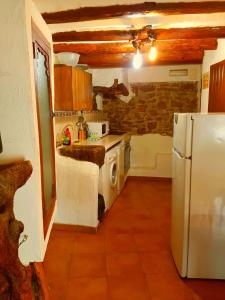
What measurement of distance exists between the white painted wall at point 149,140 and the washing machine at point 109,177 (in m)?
1.27

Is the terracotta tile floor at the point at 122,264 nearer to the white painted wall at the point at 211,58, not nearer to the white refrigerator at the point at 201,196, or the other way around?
the white refrigerator at the point at 201,196

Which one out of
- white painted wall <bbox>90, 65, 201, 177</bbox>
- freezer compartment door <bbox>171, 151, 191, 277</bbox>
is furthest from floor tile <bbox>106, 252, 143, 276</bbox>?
white painted wall <bbox>90, 65, 201, 177</bbox>

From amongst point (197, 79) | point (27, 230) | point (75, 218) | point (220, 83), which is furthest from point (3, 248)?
point (197, 79)

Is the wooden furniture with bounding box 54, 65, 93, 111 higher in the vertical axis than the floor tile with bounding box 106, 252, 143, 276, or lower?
higher

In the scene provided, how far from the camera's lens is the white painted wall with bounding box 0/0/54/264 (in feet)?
Answer: 2.91

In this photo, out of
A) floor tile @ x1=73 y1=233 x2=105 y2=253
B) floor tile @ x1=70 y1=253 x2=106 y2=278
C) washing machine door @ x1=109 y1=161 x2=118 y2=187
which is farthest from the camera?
washing machine door @ x1=109 y1=161 x2=118 y2=187

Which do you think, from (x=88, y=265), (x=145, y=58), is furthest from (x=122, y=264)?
(x=145, y=58)

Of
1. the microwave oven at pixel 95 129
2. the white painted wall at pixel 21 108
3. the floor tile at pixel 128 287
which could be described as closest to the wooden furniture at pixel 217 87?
the microwave oven at pixel 95 129

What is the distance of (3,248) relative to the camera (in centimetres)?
72

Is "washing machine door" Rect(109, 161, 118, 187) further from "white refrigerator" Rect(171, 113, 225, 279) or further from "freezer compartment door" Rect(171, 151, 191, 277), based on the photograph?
"white refrigerator" Rect(171, 113, 225, 279)

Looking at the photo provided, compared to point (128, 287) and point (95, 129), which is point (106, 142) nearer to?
point (95, 129)

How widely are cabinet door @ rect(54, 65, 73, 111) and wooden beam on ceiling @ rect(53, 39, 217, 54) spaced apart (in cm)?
31

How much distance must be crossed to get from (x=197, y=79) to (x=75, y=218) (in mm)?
3205

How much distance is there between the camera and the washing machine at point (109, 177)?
123 inches
